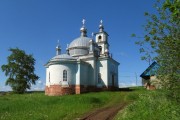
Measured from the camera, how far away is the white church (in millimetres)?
34656

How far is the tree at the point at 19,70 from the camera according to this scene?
48.3 meters

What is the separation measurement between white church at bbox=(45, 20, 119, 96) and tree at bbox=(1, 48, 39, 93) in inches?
434

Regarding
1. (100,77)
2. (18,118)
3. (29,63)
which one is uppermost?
(29,63)

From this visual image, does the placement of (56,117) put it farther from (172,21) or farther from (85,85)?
(85,85)

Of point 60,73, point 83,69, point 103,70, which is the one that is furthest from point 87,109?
point 103,70

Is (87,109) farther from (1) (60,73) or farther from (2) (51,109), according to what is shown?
(1) (60,73)

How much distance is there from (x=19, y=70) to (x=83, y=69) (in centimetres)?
1898

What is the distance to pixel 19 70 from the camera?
4900cm

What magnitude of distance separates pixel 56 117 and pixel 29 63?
36.9 m

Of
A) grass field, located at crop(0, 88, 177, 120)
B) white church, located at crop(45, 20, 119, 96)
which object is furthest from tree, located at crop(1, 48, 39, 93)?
grass field, located at crop(0, 88, 177, 120)

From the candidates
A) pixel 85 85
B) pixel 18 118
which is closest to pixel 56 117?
pixel 18 118

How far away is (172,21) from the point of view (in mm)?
8422

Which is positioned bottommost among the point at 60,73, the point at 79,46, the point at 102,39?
the point at 60,73

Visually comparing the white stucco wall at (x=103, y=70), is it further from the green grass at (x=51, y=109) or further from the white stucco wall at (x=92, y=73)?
the green grass at (x=51, y=109)
